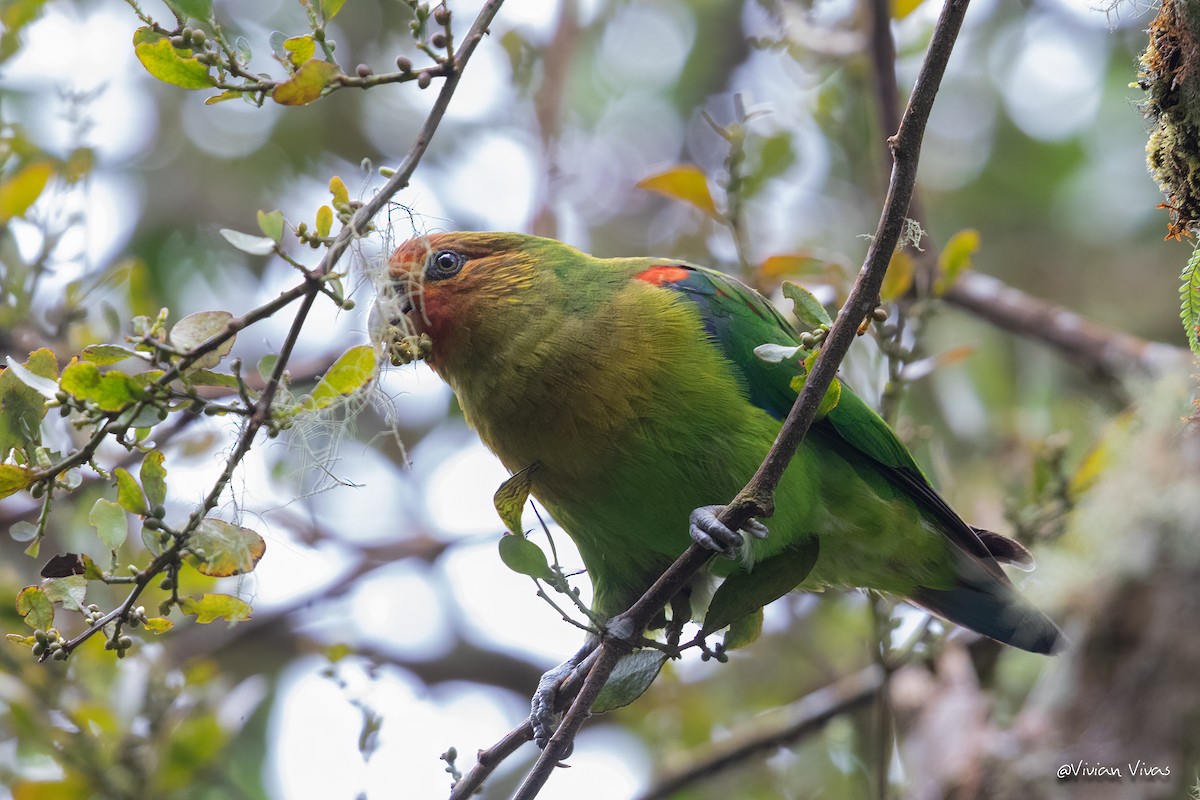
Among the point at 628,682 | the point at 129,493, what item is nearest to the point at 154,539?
the point at 129,493

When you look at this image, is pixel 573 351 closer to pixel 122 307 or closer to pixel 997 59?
pixel 122 307

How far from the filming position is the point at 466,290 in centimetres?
404

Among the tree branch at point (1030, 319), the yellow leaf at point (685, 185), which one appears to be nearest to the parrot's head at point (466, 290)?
the yellow leaf at point (685, 185)

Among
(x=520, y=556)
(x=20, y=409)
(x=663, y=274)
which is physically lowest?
(x=520, y=556)

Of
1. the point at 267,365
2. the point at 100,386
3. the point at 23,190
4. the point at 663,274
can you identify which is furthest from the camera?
the point at 23,190

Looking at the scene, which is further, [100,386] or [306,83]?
[306,83]

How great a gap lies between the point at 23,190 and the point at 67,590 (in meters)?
2.63

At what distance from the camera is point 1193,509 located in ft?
11.5

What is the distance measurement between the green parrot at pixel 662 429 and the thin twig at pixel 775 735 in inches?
43.1

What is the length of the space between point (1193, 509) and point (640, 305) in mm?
1906

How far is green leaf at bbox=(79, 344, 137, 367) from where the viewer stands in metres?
2.39

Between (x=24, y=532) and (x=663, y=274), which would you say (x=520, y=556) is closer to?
(x=24, y=532)

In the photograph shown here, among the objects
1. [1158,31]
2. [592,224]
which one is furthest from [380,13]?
[1158,31]

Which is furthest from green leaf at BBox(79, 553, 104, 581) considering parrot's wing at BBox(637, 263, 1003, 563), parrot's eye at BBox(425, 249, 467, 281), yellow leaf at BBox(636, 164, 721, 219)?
yellow leaf at BBox(636, 164, 721, 219)
